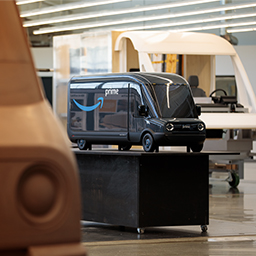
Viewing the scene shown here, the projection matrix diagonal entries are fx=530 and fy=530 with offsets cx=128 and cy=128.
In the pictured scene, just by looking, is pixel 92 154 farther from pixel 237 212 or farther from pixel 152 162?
pixel 237 212

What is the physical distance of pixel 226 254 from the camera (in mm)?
4988

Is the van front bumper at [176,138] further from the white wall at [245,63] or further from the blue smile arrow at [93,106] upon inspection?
the white wall at [245,63]

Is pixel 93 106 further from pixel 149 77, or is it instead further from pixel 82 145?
pixel 149 77

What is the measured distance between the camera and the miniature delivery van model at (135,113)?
5816 millimetres

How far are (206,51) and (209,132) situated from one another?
1.81m

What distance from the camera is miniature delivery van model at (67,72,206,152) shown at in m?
5.82

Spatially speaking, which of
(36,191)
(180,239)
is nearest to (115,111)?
(180,239)

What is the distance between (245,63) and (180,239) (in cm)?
1922

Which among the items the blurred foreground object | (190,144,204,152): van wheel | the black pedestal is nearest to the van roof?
(190,144,204,152): van wheel

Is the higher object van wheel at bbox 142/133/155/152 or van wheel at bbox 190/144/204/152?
van wheel at bbox 142/133/155/152

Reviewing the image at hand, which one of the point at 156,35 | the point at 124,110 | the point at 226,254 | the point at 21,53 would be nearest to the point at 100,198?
the point at 124,110

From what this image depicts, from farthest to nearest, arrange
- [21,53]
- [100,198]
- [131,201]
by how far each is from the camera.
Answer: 1. [100,198]
2. [131,201]
3. [21,53]

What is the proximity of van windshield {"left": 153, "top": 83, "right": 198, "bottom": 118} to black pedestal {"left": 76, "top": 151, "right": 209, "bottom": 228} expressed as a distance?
0.48 metres

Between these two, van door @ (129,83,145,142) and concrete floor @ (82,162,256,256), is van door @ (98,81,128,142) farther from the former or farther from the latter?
concrete floor @ (82,162,256,256)
